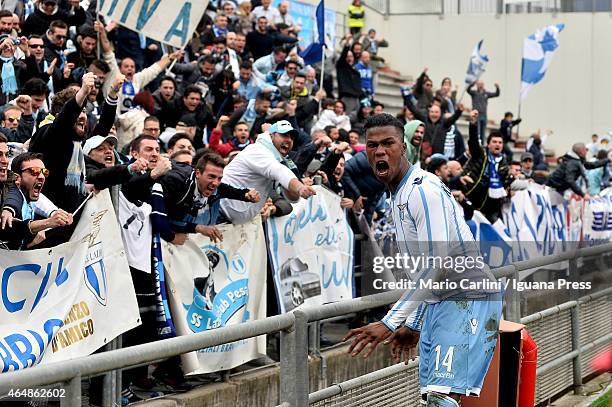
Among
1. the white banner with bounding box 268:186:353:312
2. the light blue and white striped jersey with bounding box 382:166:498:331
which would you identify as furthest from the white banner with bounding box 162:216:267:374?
the light blue and white striped jersey with bounding box 382:166:498:331

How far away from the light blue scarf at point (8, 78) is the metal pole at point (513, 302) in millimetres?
5254

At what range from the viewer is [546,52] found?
24469 mm

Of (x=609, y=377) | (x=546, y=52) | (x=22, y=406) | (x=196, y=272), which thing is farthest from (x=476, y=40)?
(x=22, y=406)

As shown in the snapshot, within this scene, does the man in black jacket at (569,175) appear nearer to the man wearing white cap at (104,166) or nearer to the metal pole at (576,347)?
the metal pole at (576,347)

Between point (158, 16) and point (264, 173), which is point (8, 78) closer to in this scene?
point (158, 16)

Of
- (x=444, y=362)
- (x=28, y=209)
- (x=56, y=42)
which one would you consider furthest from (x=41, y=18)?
(x=444, y=362)

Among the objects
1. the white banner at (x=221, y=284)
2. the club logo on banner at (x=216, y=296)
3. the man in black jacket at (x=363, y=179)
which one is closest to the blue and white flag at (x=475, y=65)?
the man in black jacket at (x=363, y=179)

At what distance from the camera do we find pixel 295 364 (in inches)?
235

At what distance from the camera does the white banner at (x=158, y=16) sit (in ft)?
36.2

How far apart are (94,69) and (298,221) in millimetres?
2834

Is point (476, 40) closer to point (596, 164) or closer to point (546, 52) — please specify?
point (546, 52)

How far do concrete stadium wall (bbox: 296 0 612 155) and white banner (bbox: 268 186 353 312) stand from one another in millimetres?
19646

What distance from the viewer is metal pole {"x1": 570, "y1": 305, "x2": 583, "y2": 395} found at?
11.1m

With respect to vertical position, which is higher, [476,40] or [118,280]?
[476,40]
